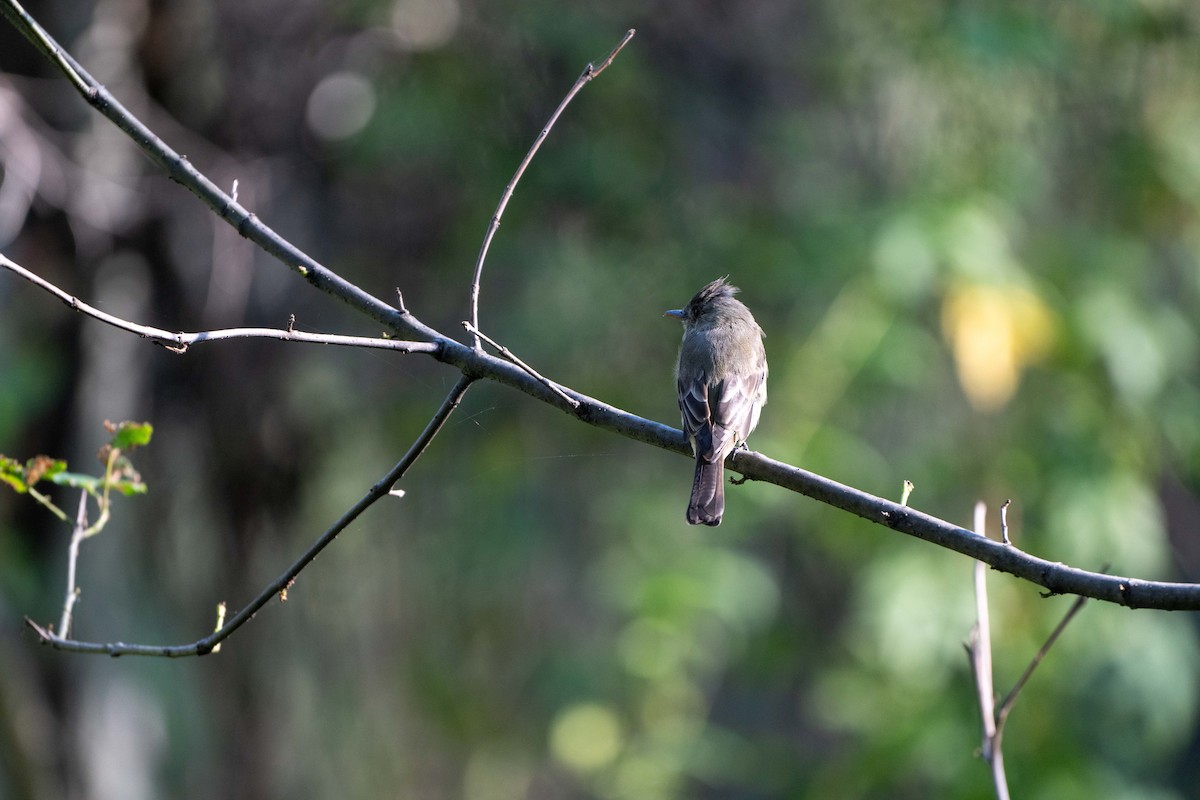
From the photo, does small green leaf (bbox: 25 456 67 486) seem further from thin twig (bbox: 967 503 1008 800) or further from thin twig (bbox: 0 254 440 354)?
thin twig (bbox: 967 503 1008 800)

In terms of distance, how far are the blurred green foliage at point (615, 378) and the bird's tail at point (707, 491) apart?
340cm

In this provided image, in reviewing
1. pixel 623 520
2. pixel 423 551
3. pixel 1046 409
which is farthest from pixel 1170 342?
pixel 423 551

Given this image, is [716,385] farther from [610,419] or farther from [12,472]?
[12,472]

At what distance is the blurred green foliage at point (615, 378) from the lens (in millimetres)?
6953

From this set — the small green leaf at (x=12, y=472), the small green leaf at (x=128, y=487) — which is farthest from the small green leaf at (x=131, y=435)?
the small green leaf at (x=12, y=472)

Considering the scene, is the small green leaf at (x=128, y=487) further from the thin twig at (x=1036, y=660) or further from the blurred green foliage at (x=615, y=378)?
the blurred green foliage at (x=615, y=378)

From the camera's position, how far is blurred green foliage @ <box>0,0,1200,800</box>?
6953mm

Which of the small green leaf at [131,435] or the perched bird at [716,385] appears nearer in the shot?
the small green leaf at [131,435]

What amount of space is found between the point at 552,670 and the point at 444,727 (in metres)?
0.94

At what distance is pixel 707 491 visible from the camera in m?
3.51

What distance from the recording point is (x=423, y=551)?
846 cm

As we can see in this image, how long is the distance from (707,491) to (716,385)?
0.73 m

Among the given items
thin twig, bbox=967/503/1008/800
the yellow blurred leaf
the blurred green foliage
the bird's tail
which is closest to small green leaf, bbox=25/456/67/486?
the bird's tail

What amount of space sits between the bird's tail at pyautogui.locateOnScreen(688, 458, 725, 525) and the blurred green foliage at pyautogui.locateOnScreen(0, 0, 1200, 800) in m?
3.40
